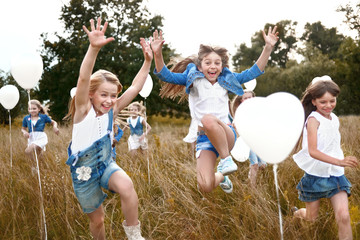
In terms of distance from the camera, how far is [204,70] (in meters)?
3.65

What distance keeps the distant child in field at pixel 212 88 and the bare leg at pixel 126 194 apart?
38.1 inches

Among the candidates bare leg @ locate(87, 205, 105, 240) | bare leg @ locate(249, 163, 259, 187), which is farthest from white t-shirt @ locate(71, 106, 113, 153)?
bare leg @ locate(249, 163, 259, 187)

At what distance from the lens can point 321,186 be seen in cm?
295

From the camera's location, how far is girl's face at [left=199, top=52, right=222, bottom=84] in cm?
361

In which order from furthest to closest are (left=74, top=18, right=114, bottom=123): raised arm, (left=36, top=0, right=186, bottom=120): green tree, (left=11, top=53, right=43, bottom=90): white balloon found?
(left=36, top=0, right=186, bottom=120): green tree
(left=11, top=53, right=43, bottom=90): white balloon
(left=74, top=18, right=114, bottom=123): raised arm

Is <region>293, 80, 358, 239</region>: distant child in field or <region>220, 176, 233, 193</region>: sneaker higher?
<region>293, 80, 358, 239</region>: distant child in field

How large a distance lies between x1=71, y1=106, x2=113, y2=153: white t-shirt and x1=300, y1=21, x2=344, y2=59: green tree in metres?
37.2

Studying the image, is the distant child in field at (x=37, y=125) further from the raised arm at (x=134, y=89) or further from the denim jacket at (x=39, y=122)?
the raised arm at (x=134, y=89)

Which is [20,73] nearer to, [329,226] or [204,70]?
[204,70]

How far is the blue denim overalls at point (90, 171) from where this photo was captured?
111 inches

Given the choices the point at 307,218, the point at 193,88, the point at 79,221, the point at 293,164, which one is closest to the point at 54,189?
the point at 79,221

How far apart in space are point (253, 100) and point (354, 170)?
2774 millimetres

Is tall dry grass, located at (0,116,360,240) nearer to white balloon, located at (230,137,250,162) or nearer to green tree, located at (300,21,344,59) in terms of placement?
white balloon, located at (230,137,250,162)

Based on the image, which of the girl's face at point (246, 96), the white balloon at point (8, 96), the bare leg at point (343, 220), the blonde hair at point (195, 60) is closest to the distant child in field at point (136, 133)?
the white balloon at point (8, 96)
